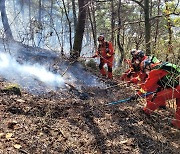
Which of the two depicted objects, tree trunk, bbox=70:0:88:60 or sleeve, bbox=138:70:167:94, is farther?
tree trunk, bbox=70:0:88:60

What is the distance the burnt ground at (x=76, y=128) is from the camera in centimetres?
435

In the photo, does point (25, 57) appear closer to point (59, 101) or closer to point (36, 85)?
point (36, 85)

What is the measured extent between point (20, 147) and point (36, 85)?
3.02 metres

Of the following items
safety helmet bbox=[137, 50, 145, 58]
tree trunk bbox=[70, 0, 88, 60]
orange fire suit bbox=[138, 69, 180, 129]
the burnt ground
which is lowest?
the burnt ground

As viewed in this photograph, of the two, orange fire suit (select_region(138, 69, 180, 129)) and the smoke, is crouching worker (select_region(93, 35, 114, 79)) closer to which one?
the smoke

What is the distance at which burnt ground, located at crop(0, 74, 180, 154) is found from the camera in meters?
4.35

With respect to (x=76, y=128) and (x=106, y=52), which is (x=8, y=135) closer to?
(x=76, y=128)

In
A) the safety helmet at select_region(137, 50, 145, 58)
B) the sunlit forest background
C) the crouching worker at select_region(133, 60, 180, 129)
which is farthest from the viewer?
the sunlit forest background

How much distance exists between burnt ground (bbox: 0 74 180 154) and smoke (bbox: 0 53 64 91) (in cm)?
44

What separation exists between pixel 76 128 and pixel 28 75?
2.93m

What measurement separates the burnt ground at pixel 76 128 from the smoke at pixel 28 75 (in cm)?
44

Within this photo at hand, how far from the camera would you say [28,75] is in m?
7.45

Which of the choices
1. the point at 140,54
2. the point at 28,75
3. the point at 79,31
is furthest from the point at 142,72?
the point at 79,31

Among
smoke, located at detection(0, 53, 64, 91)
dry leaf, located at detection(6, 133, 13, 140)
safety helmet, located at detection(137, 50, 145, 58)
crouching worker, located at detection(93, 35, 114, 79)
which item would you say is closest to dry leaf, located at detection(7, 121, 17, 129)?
dry leaf, located at detection(6, 133, 13, 140)
